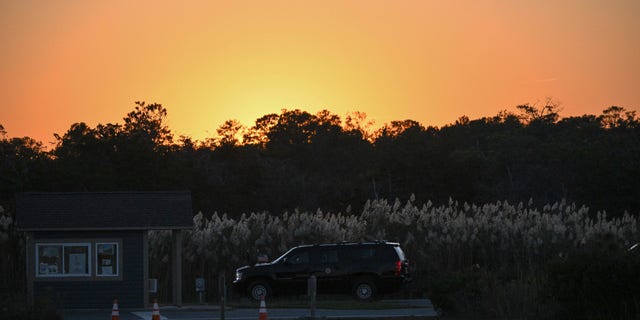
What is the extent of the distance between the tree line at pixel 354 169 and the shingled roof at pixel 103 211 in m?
23.9

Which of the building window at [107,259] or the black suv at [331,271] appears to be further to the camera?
the black suv at [331,271]

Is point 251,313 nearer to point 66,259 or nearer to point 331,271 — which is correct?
point 331,271

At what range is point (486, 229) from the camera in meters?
40.3

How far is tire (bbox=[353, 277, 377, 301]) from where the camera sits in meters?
35.1

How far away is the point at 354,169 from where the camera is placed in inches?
3356

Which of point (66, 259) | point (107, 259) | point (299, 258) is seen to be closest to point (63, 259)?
point (66, 259)

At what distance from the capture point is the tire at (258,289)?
35.3 metres

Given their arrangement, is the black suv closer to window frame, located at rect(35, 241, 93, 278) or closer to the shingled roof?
the shingled roof

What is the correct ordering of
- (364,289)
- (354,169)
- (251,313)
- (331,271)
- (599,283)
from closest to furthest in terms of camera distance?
1. (599,283)
2. (251,313)
3. (364,289)
4. (331,271)
5. (354,169)

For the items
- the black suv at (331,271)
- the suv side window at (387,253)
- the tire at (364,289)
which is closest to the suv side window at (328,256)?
the black suv at (331,271)

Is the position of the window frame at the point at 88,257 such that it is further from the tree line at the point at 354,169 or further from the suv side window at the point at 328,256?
the tree line at the point at 354,169

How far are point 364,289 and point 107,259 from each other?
825 centimetres

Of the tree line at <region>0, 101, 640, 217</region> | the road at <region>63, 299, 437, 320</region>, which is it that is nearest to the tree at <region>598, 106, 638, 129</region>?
the tree line at <region>0, 101, 640, 217</region>

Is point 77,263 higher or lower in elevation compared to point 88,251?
lower
